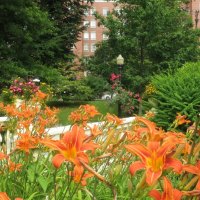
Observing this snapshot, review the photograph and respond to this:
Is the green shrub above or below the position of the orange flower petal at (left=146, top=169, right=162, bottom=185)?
below

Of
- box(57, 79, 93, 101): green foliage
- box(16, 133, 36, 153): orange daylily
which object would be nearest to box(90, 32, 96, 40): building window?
box(57, 79, 93, 101): green foliage

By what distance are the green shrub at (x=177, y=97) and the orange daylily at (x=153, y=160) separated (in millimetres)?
5045

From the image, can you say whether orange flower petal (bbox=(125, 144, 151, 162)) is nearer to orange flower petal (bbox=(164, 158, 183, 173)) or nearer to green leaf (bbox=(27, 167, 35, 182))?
orange flower petal (bbox=(164, 158, 183, 173))

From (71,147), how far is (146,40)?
63.9 feet

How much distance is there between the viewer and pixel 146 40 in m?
20.4

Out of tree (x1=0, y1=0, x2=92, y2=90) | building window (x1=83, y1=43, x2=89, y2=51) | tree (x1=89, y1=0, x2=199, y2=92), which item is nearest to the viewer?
tree (x1=0, y1=0, x2=92, y2=90)

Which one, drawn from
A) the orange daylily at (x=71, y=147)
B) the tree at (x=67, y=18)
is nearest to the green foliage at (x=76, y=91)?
the tree at (x=67, y=18)

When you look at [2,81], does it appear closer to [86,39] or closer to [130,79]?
[130,79]

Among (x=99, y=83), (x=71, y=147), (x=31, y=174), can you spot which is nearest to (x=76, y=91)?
(x=99, y=83)

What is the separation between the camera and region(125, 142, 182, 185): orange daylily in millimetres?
1056

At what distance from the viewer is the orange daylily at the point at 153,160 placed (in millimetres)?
Result: 1056

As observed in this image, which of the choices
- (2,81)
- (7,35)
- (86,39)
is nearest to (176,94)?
(2,81)

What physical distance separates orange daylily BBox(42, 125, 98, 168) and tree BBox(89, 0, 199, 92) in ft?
59.2

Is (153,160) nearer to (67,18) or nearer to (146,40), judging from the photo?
(146,40)
